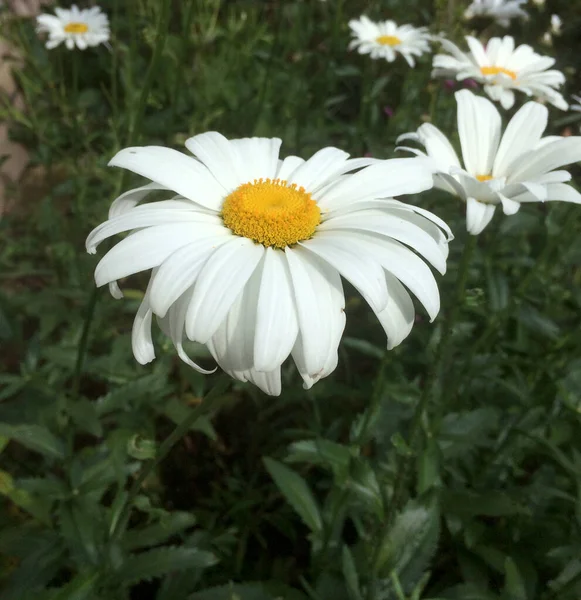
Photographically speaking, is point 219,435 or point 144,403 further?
point 219,435

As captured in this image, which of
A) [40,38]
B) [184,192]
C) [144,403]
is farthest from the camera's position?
[40,38]

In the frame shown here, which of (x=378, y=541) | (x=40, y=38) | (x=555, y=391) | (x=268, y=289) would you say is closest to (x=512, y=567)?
(x=378, y=541)

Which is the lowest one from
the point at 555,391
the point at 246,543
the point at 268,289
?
the point at 246,543

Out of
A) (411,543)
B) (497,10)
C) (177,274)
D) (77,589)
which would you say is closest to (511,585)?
(411,543)

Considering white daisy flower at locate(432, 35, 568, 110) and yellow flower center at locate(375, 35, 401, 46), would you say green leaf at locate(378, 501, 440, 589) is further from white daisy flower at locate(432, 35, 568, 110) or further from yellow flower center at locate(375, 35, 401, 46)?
yellow flower center at locate(375, 35, 401, 46)

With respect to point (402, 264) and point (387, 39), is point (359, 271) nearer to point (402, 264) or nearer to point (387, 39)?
point (402, 264)

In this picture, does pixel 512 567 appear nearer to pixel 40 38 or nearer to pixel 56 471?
pixel 56 471

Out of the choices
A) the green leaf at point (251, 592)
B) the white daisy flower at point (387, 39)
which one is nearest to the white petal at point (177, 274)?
the green leaf at point (251, 592)
